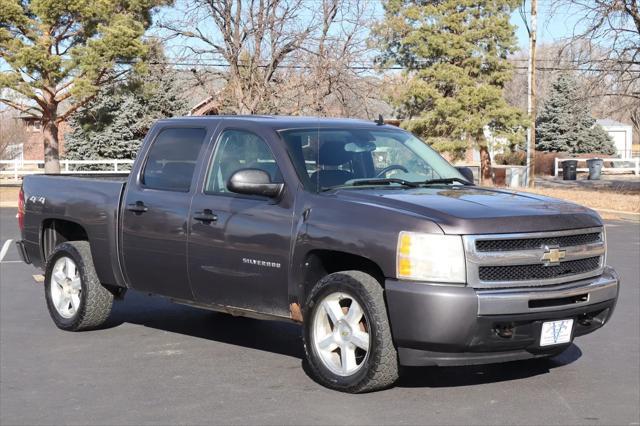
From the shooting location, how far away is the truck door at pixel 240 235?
22.2 feet

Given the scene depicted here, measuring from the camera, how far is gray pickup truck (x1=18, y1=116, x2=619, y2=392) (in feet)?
19.3

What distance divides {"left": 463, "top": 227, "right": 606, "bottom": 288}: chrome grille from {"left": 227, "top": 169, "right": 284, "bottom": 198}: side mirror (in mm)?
1578

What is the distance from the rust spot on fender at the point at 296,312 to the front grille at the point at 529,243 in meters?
1.48

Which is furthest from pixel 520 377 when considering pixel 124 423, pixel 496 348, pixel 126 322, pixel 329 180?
A: pixel 126 322

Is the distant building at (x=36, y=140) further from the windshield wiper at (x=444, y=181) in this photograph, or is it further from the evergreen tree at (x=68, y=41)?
the windshield wiper at (x=444, y=181)

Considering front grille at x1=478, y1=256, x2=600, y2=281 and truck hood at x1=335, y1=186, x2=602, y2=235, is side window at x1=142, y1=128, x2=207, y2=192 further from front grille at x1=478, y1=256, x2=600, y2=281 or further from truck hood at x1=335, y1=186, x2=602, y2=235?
front grille at x1=478, y1=256, x2=600, y2=281

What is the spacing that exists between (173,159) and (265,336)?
183cm

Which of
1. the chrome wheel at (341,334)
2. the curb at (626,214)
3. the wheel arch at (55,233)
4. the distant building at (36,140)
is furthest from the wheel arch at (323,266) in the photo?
the distant building at (36,140)

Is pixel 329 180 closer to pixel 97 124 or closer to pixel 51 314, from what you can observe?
pixel 51 314

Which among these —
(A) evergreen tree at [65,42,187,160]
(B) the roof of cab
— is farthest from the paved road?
(A) evergreen tree at [65,42,187,160]

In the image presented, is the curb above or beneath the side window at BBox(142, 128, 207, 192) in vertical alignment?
beneath

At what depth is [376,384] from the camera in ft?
20.2

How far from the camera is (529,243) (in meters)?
6.05

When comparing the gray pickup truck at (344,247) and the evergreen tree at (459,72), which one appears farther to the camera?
the evergreen tree at (459,72)
